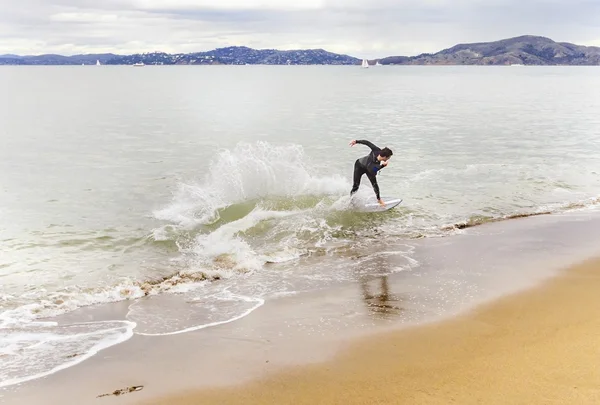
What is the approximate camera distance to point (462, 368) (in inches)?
262

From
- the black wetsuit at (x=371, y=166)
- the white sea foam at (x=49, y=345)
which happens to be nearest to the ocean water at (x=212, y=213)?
the white sea foam at (x=49, y=345)

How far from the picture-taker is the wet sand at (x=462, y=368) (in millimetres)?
6047

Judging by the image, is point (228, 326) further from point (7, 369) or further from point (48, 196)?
point (48, 196)

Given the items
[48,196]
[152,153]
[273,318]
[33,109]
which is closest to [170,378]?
[273,318]

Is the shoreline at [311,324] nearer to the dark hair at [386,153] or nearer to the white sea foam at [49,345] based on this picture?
the white sea foam at [49,345]

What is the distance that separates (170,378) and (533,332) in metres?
4.99

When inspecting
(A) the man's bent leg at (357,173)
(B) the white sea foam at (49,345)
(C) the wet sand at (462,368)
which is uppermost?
(A) the man's bent leg at (357,173)

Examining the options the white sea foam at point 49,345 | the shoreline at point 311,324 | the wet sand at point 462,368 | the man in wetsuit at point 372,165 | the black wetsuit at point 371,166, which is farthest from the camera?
the black wetsuit at point 371,166

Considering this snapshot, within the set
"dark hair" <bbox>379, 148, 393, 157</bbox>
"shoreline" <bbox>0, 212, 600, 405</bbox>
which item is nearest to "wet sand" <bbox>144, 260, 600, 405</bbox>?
"shoreline" <bbox>0, 212, 600, 405</bbox>

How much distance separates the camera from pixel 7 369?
702 centimetres

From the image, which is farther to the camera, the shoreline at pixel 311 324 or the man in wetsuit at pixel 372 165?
the man in wetsuit at pixel 372 165

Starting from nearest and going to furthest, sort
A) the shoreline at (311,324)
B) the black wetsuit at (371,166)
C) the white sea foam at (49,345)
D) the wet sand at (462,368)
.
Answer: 1. the wet sand at (462,368)
2. the shoreline at (311,324)
3. the white sea foam at (49,345)
4. the black wetsuit at (371,166)

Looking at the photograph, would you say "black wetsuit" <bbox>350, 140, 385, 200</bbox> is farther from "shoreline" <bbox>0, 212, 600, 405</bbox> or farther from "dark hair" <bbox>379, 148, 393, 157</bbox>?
"shoreline" <bbox>0, 212, 600, 405</bbox>

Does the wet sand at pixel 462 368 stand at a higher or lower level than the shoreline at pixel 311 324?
higher
